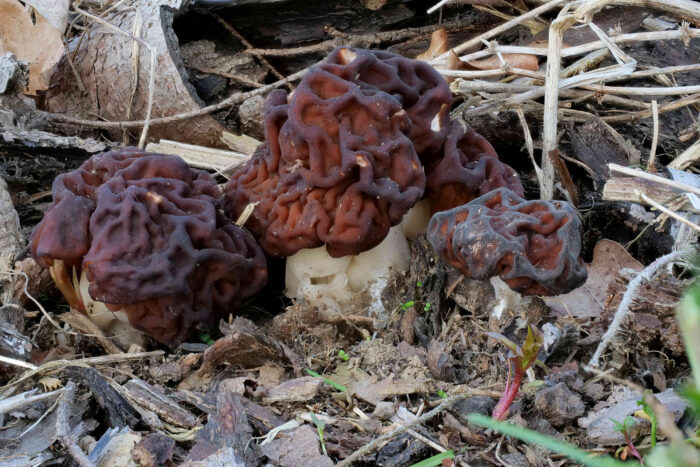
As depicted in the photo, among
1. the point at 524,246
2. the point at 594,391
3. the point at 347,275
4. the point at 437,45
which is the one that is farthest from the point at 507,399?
the point at 437,45

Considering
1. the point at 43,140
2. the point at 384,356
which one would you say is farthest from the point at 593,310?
the point at 43,140

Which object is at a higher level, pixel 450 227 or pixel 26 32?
pixel 26 32

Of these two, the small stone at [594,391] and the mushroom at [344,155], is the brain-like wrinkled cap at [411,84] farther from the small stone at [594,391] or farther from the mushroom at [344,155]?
the small stone at [594,391]

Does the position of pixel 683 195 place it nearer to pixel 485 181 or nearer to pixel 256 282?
pixel 485 181

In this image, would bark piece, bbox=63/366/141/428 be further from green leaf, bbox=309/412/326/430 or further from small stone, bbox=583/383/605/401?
small stone, bbox=583/383/605/401

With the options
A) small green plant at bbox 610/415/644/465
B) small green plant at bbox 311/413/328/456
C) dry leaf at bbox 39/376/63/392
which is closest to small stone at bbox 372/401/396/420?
small green plant at bbox 311/413/328/456

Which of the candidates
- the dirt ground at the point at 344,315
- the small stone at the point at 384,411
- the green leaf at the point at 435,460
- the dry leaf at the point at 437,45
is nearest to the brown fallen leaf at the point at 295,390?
the dirt ground at the point at 344,315

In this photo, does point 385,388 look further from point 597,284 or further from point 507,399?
point 597,284

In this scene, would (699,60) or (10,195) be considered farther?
(699,60)
